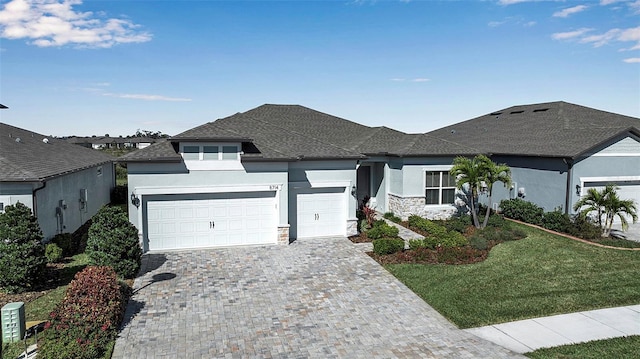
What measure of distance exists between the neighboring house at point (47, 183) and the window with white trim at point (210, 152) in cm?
449

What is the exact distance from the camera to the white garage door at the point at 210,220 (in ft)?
48.0

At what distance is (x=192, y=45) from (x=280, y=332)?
1559 cm

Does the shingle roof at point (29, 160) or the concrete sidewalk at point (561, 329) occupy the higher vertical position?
the shingle roof at point (29, 160)

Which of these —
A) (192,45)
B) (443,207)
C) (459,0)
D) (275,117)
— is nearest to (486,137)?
(443,207)

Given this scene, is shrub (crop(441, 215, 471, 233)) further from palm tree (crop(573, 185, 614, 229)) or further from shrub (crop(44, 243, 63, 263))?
shrub (crop(44, 243, 63, 263))

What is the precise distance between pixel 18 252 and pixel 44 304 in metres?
1.66

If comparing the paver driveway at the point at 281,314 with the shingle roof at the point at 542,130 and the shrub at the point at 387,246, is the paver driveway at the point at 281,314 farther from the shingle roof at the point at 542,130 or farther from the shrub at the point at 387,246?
the shingle roof at the point at 542,130

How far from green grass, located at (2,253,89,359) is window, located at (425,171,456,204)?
14.9m

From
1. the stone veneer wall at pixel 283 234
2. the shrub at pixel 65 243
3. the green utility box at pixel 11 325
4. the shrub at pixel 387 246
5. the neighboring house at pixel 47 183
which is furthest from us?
the stone veneer wall at pixel 283 234

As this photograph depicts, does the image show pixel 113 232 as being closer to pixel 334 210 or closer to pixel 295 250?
pixel 295 250

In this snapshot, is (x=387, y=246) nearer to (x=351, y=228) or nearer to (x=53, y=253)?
(x=351, y=228)

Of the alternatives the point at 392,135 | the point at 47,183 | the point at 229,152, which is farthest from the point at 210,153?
the point at 392,135

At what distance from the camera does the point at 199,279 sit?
11.8 metres

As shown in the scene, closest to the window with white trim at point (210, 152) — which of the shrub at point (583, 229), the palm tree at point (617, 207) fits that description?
the shrub at point (583, 229)
